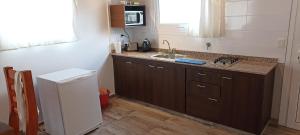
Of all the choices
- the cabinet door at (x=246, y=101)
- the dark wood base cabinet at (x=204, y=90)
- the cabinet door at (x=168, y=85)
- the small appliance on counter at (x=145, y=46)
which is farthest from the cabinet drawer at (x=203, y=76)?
the small appliance on counter at (x=145, y=46)

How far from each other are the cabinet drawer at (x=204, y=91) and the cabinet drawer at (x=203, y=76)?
6cm

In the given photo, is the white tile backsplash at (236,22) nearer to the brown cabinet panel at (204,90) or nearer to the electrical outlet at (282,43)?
the electrical outlet at (282,43)

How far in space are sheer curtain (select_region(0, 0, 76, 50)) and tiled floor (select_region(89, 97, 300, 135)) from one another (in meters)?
1.27

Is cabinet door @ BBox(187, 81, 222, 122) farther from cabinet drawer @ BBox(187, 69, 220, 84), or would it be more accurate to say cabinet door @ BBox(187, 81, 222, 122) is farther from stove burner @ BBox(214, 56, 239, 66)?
stove burner @ BBox(214, 56, 239, 66)

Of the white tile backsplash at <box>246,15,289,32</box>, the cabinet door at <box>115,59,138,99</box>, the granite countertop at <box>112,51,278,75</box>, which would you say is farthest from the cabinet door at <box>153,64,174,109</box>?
the white tile backsplash at <box>246,15,289,32</box>

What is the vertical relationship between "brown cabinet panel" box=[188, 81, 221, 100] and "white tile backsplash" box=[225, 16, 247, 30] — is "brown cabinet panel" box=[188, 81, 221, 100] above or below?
below

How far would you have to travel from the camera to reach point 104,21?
12.1ft

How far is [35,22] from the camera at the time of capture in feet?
8.98

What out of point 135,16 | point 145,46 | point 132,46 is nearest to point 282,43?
point 145,46

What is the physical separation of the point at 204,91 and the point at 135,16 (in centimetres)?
170

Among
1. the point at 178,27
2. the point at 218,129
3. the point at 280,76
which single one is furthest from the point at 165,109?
the point at 280,76

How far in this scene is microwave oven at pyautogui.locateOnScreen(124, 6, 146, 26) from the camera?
3.66 m

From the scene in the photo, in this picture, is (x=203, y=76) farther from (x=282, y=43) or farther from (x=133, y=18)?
(x=133, y=18)

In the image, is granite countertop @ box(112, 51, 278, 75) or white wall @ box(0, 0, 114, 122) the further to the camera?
white wall @ box(0, 0, 114, 122)
